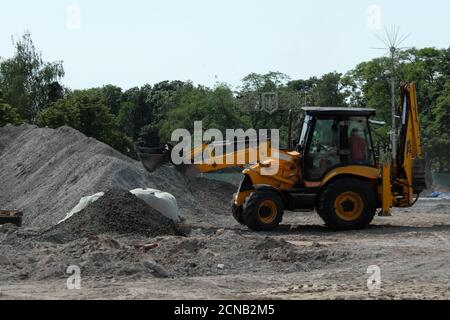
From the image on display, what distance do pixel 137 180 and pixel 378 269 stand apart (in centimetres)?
1409

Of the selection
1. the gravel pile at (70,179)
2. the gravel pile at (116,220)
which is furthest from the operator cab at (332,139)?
the gravel pile at (70,179)

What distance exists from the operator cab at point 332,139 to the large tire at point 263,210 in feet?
2.93

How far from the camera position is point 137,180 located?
81.6 feet

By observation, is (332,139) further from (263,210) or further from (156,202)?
(156,202)

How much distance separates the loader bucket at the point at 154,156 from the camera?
18875 mm

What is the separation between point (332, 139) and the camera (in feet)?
59.2

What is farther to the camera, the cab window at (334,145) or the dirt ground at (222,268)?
the cab window at (334,145)

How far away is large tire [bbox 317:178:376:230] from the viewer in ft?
58.5

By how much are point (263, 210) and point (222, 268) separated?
603 centimetres
